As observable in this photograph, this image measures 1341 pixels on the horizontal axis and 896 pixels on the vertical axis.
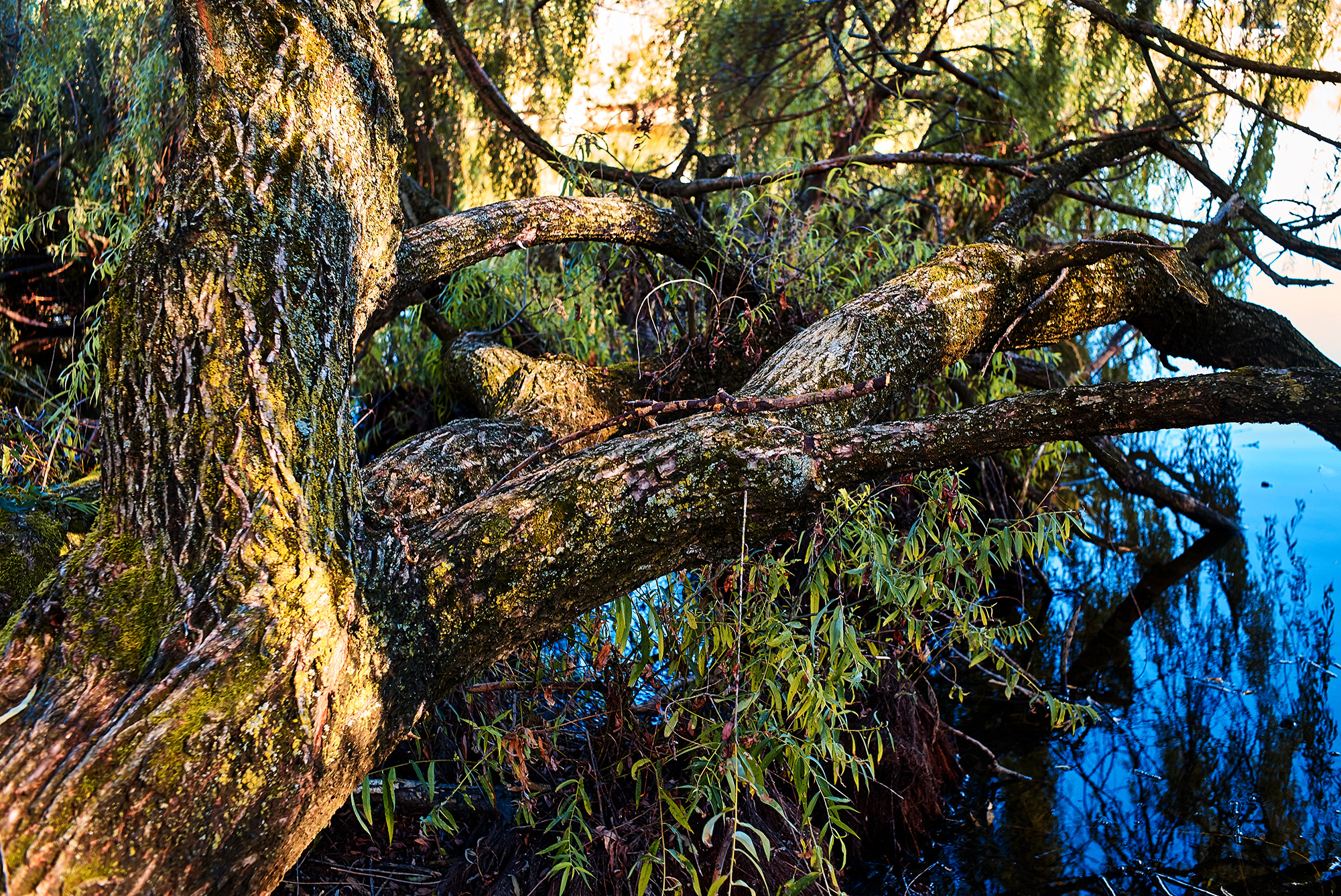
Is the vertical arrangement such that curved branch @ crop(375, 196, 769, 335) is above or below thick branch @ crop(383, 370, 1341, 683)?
above

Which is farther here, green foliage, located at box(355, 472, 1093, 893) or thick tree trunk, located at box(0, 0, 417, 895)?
green foliage, located at box(355, 472, 1093, 893)

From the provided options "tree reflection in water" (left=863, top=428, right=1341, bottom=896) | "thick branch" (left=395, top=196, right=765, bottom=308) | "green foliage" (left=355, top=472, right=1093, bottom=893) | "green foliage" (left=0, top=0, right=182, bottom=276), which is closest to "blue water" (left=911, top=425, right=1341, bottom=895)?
"tree reflection in water" (left=863, top=428, right=1341, bottom=896)

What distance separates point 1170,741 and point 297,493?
2420 millimetres

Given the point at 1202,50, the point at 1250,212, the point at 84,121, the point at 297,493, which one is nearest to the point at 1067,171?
the point at 1250,212

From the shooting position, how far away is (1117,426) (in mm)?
1564

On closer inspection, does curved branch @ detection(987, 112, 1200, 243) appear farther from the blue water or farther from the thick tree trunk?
the thick tree trunk

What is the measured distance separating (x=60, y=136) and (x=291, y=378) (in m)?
2.98

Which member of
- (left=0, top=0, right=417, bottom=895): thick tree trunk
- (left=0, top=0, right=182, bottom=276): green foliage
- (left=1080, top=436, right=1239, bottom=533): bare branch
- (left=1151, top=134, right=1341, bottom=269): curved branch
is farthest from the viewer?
(left=1080, top=436, right=1239, bottom=533): bare branch

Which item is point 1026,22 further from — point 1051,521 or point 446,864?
point 446,864

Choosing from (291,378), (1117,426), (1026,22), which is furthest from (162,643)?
(1026,22)

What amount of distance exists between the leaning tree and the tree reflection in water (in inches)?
38.6

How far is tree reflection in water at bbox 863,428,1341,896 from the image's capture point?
2.06 meters

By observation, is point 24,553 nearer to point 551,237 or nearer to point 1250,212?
point 551,237

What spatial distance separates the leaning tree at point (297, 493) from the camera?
1.09 metres
